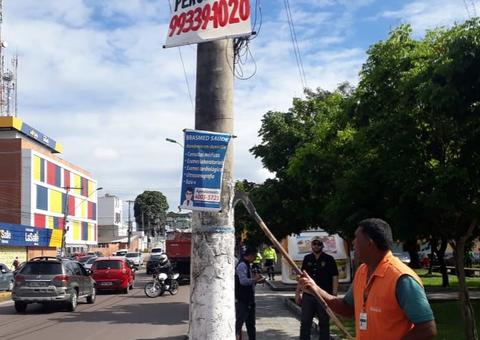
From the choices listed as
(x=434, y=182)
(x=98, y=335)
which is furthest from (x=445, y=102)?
(x=98, y=335)

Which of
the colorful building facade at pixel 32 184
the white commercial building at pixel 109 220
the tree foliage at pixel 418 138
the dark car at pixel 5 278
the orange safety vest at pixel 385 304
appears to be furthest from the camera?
the white commercial building at pixel 109 220

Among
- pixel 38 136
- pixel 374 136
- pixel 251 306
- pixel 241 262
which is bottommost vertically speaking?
pixel 251 306

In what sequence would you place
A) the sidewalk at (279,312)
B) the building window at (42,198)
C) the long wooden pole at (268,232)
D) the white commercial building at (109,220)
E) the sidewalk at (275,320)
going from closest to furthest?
the long wooden pole at (268,232)
the sidewalk at (275,320)
the sidewalk at (279,312)
the building window at (42,198)
the white commercial building at (109,220)

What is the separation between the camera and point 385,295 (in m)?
3.65

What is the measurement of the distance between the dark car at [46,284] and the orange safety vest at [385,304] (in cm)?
1761

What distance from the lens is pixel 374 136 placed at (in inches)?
433

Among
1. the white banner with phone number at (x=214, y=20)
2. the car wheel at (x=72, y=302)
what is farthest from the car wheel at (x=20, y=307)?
the white banner with phone number at (x=214, y=20)

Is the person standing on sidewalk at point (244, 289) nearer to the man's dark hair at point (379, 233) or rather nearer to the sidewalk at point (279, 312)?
the sidewalk at point (279, 312)

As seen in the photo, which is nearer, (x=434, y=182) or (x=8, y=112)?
(x=434, y=182)

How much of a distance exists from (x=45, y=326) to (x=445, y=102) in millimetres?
12133

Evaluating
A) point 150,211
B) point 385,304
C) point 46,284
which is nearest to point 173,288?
point 46,284

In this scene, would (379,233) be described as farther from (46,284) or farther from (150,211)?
(150,211)

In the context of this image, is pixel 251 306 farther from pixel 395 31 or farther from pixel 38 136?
pixel 38 136

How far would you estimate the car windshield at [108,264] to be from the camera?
29297 mm
